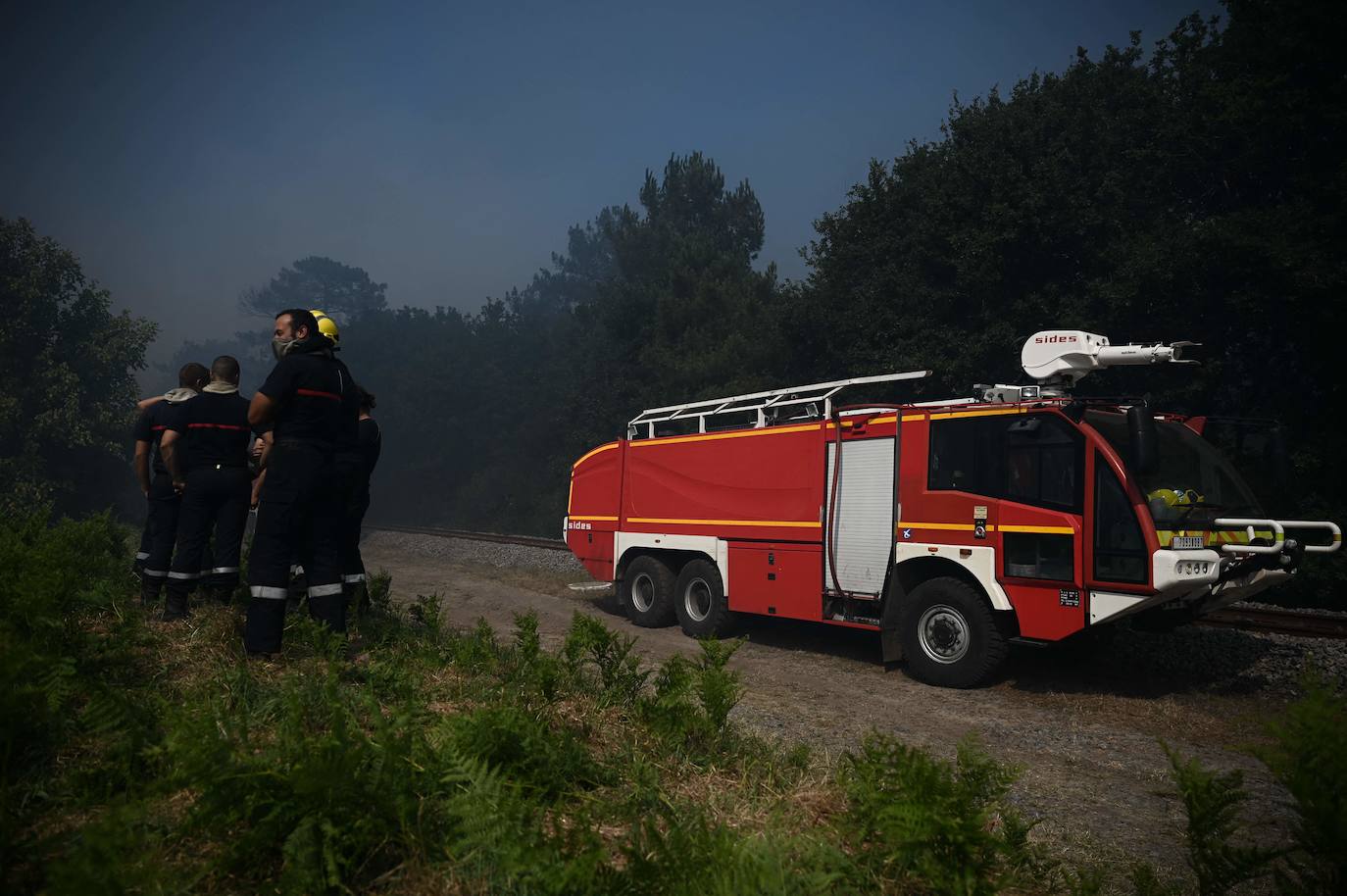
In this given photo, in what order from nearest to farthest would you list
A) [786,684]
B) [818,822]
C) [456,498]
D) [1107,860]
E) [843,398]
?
1. [818,822]
2. [1107,860]
3. [786,684]
4. [843,398]
5. [456,498]

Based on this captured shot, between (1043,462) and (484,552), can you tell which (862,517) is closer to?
(1043,462)

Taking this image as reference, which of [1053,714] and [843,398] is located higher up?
[843,398]

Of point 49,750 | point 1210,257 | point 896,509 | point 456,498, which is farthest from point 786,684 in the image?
point 456,498

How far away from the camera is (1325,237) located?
48.3 feet

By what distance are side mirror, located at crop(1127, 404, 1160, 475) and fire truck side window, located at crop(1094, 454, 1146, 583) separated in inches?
14.3

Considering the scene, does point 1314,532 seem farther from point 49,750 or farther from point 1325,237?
point 49,750

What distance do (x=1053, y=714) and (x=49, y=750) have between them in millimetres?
7232

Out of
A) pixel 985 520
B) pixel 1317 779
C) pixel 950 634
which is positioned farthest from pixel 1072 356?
pixel 1317 779

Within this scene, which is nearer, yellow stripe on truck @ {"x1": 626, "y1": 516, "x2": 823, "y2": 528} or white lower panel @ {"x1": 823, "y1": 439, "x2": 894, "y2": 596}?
white lower panel @ {"x1": 823, "y1": 439, "x2": 894, "y2": 596}

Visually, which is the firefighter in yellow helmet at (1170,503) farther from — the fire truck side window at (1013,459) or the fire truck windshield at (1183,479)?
the fire truck side window at (1013,459)

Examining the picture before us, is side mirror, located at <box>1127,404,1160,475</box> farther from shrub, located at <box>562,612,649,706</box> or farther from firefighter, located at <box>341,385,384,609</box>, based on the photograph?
firefighter, located at <box>341,385,384,609</box>

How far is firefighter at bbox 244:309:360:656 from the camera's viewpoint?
480cm

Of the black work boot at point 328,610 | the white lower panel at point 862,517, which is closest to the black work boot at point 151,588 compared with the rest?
the black work boot at point 328,610

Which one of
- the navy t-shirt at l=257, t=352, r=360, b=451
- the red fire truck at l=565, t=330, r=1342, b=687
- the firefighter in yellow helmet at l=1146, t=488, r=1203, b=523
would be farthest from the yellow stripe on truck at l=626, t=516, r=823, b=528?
the navy t-shirt at l=257, t=352, r=360, b=451
